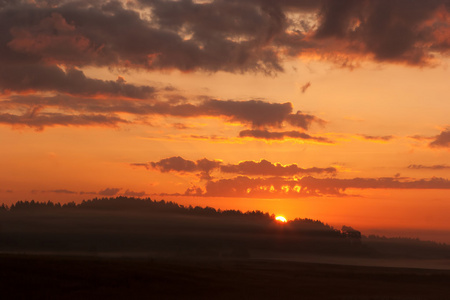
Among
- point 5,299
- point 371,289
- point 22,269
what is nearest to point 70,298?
point 5,299

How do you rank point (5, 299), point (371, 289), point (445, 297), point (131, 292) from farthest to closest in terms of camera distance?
point (371, 289) → point (445, 297) → point (131, 292) → point (5, 299)

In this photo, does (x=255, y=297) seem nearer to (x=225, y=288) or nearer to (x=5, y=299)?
(x=225, y=288)

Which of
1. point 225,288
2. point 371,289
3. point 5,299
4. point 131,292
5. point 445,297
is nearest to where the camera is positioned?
point 5,299

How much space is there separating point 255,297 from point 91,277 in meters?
27.3

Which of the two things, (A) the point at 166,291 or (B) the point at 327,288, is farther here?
(B) the point at 327,288

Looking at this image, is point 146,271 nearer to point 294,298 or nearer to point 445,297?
point 294,298

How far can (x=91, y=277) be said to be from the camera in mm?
96250

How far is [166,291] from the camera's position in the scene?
310 feet

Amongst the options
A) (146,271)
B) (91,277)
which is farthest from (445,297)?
(91,277)

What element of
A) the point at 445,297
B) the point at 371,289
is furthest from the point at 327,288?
the point at 445,297

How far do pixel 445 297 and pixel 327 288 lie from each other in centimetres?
2162

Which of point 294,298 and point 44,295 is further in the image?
point 294,298

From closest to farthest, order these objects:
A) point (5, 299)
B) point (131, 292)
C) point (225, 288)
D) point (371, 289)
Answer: point (5, 299), point (131, 292), point (225, 288), point (371, 289)

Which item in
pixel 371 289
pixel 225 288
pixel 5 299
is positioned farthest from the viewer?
pixel 371 289
